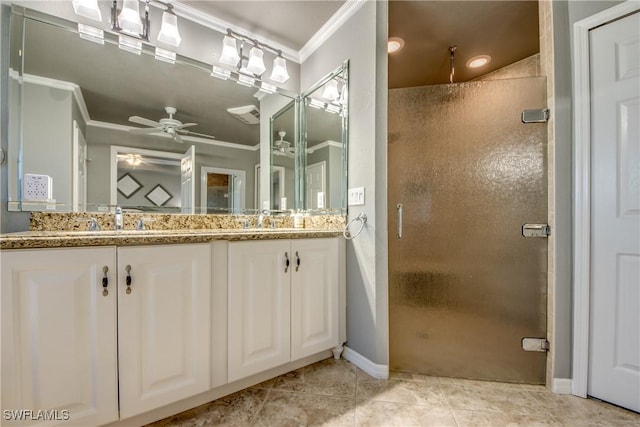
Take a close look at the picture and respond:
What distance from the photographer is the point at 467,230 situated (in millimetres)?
1569

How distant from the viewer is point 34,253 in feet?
2.92

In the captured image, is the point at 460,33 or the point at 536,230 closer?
the point at 536,230

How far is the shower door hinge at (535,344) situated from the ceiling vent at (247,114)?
232cm

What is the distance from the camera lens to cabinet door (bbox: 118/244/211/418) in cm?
104

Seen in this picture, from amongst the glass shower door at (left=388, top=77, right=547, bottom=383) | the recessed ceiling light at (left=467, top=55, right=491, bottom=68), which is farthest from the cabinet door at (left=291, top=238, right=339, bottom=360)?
the recessed ceiling light at (left=467, top=55, right=491, bottom=68)

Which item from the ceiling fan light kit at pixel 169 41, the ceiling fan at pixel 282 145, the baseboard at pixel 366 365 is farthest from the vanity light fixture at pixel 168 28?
the baseboard at pixel 366 365

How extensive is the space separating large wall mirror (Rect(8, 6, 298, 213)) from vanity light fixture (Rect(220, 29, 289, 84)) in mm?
138

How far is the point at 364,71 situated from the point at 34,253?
185 cm

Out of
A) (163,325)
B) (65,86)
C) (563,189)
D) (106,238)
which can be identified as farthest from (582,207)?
(65,86)

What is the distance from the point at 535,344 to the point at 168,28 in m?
2.95

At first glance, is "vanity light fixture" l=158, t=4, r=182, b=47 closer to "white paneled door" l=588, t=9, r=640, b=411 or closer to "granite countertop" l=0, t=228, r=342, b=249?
"granite countertop" l=0, t=228, r=342, b=249

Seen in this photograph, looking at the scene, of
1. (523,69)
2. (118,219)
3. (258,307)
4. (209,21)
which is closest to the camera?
(258,307)

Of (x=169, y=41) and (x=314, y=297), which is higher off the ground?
(x=169, y=41)

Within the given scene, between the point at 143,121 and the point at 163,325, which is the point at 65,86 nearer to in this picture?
the point at 143,121
